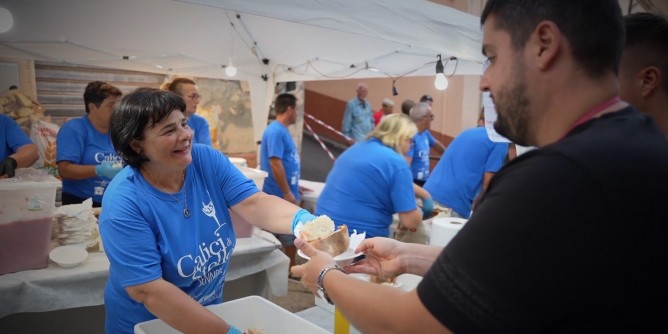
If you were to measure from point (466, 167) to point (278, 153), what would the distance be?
1.97 metres

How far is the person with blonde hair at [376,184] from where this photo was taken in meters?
3.34

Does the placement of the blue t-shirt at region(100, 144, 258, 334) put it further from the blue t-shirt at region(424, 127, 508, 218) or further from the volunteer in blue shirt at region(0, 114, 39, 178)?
the blue t-shirt at region(424, 127, 508, 218)

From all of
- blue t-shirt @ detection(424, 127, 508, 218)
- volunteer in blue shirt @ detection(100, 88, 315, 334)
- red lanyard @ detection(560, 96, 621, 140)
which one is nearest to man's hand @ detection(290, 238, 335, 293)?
volunteer in blue shirt @ detection(100, 88, 315, 334)

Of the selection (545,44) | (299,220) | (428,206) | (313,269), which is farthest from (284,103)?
(545,44)

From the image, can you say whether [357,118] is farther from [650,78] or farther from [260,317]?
[650,78]

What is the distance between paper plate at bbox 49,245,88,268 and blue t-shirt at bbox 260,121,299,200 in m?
2.35

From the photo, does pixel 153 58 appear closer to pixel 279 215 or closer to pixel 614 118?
pixel 279 215

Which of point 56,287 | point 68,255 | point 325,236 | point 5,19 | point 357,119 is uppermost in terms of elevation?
point 5,19

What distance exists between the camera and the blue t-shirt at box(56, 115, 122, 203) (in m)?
3.58

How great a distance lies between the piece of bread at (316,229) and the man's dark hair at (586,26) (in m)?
1.09

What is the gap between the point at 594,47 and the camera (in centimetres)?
83

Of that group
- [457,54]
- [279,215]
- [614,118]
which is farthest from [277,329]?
[457,54]

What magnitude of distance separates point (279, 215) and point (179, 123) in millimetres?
581

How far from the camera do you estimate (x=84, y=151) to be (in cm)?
364
